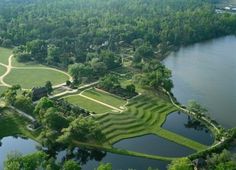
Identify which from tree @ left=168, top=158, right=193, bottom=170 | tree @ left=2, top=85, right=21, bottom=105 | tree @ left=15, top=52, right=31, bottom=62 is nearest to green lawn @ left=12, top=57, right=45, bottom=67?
tree @ left=15, top=52, right=31, bottom=62

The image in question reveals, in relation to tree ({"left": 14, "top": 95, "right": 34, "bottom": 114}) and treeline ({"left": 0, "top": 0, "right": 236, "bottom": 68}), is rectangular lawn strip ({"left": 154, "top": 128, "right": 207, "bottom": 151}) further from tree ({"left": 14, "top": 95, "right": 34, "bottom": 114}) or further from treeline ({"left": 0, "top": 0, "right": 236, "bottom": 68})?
treeline ({"left": 0, "top": 0, "right": 236, "bottom": 68})

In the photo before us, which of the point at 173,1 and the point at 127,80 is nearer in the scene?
the point at 127,80

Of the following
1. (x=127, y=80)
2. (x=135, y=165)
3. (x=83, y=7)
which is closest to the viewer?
(x=135, y=165)

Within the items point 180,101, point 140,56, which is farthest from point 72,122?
point 140,56

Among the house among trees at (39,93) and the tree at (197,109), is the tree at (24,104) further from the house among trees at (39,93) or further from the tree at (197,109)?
the tree at (197,109)

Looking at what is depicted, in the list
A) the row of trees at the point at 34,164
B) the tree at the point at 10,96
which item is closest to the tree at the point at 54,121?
the tree at the point at 10,96

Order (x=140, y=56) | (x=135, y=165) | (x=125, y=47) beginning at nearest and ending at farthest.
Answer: (x=135, y=165)
(x=140, y=56)
(x=125, y=47)

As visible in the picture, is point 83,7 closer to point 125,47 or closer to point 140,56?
point 125,47

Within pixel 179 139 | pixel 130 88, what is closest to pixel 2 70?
pixel 130 88
